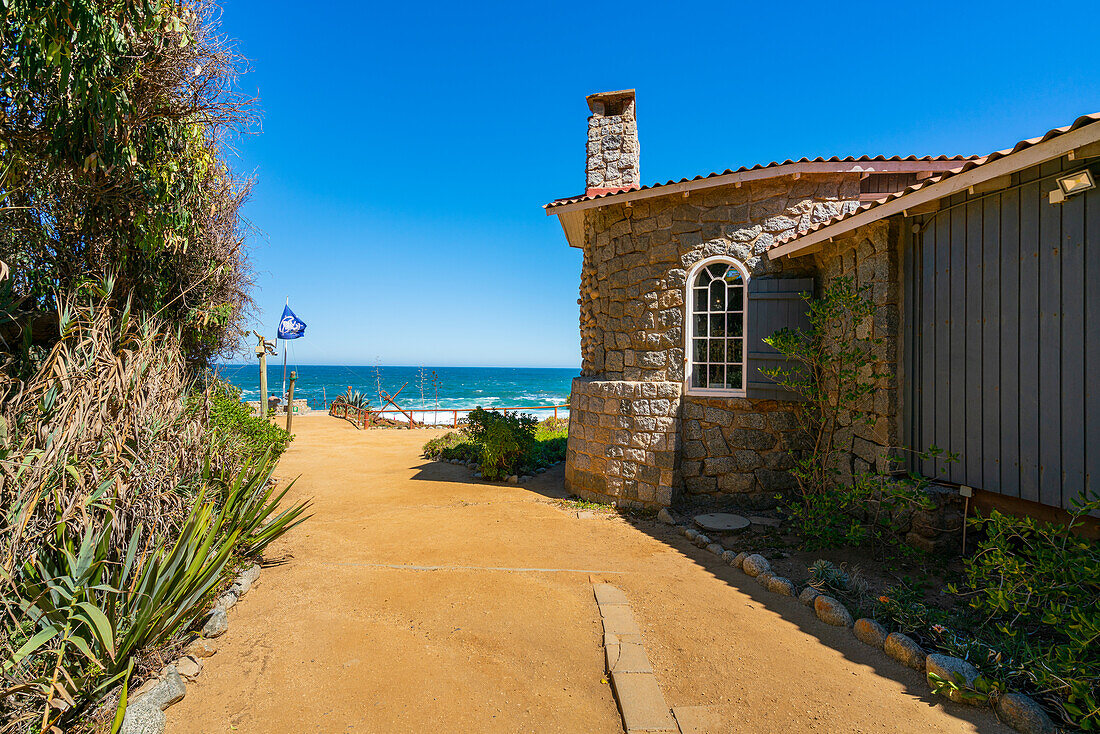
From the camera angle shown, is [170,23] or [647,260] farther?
[647,260]

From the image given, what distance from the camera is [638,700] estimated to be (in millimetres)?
2898

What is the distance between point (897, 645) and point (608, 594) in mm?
2034

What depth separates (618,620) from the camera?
3.83 m

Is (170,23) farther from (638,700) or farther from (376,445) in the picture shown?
(376,445)

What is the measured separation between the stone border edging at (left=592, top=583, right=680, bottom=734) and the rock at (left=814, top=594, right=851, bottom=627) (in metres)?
1.42

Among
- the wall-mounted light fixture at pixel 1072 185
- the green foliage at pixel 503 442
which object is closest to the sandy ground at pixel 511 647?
the green foliage at pixel 503 442

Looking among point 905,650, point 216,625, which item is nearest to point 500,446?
point 216,625

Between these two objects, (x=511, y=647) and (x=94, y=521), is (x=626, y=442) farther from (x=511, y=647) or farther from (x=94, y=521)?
(x=94, y=521)

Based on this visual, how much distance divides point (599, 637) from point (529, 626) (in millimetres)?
534

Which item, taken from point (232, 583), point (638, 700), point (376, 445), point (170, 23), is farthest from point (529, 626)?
point (376, 445)

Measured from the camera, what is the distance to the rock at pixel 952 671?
9.21 ft

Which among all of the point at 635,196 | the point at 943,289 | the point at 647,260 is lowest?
the point at 943,289

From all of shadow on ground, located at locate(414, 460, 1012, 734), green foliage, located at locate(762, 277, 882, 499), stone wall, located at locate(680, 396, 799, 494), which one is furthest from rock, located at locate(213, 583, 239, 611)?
green foliage, located at locate(762, 277, 882, 499)

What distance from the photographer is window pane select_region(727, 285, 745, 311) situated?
21.9ft
